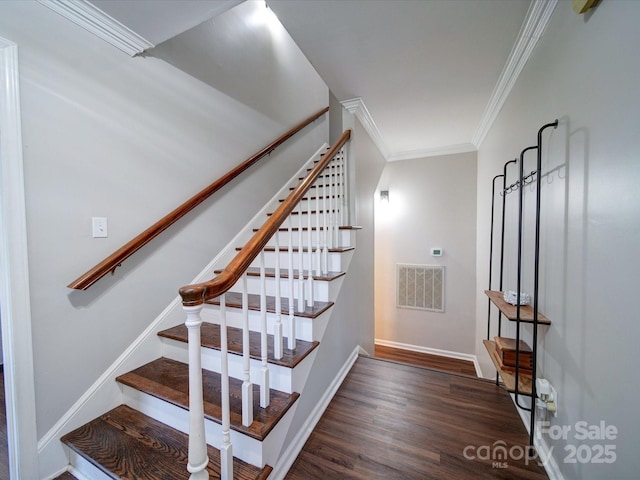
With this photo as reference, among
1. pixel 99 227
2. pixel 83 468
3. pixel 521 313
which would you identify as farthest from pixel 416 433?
pixel 99 227

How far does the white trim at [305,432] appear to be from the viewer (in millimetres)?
1239

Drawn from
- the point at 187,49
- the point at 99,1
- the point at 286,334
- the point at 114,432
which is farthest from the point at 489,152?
the point at 114,432

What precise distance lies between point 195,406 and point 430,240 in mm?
3554

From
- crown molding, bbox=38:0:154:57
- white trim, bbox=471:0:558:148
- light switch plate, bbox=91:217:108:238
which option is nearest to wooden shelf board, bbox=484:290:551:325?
white trim, bbox=471:0:558:148

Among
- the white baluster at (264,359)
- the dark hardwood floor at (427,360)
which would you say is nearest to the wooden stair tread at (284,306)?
the white baluster at (264,359)

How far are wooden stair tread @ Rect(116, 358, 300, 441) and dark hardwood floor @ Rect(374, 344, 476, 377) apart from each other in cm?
259

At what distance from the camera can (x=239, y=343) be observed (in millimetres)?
1470

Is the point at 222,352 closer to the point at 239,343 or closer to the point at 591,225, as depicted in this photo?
the point at 239,343

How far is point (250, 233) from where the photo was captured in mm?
2514

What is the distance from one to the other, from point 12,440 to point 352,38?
2.69 m

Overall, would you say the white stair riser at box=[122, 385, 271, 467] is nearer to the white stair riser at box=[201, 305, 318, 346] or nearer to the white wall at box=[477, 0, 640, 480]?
the white stair riser at box=[201, 305, 318, 346]

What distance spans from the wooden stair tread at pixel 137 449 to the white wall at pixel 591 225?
1326 millimetres

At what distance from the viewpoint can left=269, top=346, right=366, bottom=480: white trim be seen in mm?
1239

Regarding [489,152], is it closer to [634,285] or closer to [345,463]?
[634,285]
